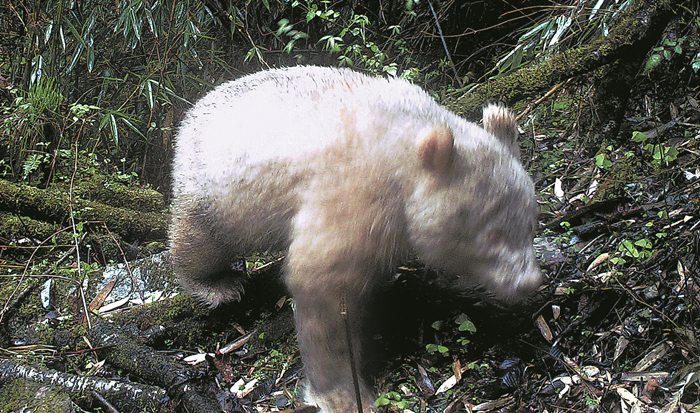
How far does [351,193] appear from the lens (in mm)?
2350

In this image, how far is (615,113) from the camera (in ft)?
13.2

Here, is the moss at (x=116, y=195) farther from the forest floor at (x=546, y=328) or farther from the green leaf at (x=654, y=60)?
the green leaf at (x=654, y=60)

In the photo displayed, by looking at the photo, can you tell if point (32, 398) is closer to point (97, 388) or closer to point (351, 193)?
point (97, 388)

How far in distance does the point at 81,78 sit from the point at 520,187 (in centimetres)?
499

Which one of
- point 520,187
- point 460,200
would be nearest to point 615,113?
point 520,187

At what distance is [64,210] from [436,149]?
12.1 ft

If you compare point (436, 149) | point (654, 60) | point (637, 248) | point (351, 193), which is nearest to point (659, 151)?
point (637, 248)

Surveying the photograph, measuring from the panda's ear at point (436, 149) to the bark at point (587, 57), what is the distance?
131cm

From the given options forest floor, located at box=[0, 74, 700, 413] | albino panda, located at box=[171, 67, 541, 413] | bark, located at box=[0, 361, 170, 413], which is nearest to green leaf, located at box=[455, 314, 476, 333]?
forest floor, located at box=[0, 74, 700, 413]

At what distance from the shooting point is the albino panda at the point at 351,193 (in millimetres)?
2367

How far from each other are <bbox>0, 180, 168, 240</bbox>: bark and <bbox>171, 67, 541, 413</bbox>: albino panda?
208 centimetres

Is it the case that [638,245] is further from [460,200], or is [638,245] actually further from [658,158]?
[460,200]

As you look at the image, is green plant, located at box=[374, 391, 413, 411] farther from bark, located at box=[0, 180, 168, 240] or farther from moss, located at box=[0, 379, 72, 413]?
bark, located at box=[0, 180, 168, 240]

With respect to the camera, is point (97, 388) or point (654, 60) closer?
point (97, 388)
